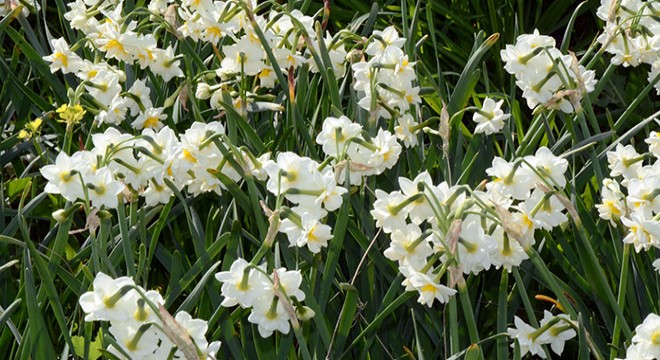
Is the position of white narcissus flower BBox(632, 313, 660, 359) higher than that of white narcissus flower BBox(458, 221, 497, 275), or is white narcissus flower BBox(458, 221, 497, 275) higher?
white narcissus flower BBox(458, 221, 497, 275)

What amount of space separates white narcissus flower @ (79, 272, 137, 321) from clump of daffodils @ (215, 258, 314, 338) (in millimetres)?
122

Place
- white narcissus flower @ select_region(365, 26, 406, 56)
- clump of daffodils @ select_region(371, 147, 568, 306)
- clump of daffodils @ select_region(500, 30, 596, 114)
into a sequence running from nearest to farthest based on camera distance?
clump of daffodils @ select_region(371, 147, 568, 306) → clump of daffodils @ select_region(500, 30, 596, 114) → white narcissus flower @ select_region(365, 26, 406, 56)

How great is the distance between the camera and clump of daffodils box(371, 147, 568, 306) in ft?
4.22

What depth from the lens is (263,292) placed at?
1279 mm

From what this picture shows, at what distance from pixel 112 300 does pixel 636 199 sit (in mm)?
759

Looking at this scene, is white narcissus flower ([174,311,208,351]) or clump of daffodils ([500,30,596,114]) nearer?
white narcissus flower ([174,311,208,351])

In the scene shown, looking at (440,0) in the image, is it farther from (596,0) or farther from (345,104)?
(345,104)

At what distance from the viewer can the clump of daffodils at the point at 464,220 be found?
1285mm

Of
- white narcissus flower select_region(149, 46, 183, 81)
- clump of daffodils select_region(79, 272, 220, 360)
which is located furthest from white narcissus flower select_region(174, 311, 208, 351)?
white narcissus flower select_region(149, 46, 183, 81)

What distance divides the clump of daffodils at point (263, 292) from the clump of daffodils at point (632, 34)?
0.91 meters

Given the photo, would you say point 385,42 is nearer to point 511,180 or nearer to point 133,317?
point 511,180

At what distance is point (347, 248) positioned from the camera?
1752mm

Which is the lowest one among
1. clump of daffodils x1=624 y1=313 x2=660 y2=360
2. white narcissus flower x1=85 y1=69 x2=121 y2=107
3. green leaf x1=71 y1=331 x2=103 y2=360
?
green leaf x1=71 y1=331 x2=103 y2=360

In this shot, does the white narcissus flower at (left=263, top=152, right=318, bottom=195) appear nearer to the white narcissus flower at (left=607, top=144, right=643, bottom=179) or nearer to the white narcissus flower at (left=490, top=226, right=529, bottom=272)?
the white narcissus flower at (left=490, top=226, right=529, bottom=272)
